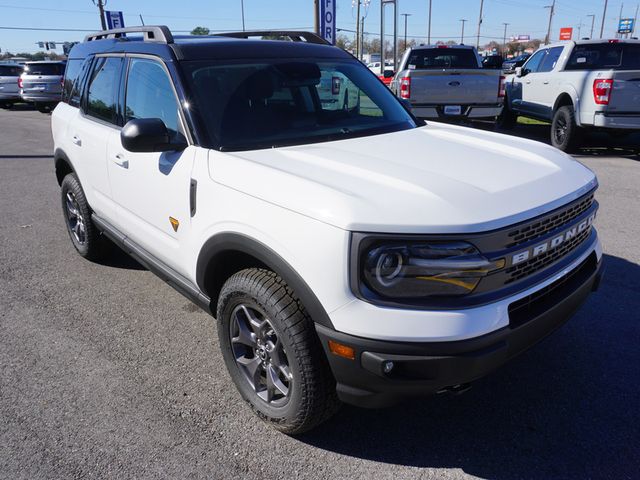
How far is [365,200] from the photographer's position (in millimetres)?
2141

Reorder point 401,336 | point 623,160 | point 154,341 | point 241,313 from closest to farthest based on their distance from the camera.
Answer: point 401,336
point 241,313
point 154,341
point 623,160

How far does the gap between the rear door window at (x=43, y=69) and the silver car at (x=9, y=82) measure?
7.80 feet

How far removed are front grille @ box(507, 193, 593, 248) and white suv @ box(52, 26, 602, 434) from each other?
1 centimetres

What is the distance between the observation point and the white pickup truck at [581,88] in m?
8.48

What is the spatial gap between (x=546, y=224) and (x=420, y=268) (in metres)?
0.69

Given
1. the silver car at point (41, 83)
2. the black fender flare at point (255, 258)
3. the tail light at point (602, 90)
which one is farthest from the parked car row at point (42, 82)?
the black fender flare at point (255, 258)

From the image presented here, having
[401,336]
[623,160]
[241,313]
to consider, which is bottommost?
[623,160]

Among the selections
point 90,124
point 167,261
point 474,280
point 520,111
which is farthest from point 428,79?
point 474,280

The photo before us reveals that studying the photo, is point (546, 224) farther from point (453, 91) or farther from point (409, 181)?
point (453, 91)

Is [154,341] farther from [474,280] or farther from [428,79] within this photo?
[428,79]

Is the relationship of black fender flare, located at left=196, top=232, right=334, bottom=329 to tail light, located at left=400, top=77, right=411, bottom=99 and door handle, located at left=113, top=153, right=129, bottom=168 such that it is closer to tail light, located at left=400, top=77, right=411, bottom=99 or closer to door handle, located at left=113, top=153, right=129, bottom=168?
door handle, located at left=113, top=153, right=129, bottom=168

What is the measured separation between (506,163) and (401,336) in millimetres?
1227

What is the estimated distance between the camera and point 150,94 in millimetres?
3381

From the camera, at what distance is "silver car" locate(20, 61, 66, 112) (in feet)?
63.4
